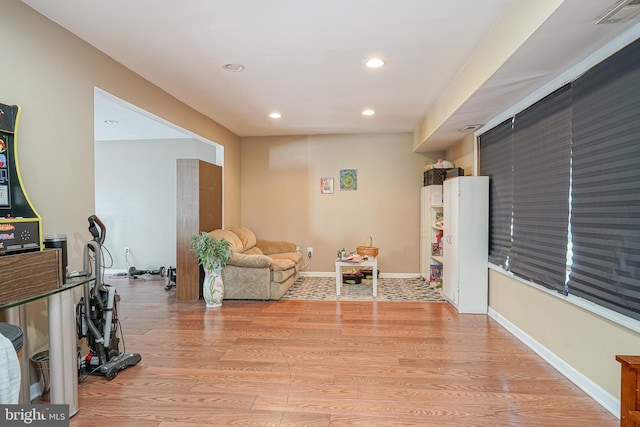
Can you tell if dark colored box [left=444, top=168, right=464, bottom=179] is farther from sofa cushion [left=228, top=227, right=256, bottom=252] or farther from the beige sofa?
sofa cushion [left=228, top=227, right=256, bottom=252]

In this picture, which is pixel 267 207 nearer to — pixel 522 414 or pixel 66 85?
pixel 66 85

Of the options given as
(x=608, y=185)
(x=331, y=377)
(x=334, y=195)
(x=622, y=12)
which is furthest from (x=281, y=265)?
(x=622, y=12)

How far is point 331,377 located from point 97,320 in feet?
5.95

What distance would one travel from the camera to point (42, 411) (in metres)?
1.93

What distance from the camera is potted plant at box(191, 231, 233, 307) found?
442 cm

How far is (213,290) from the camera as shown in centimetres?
441

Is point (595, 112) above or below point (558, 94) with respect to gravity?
below

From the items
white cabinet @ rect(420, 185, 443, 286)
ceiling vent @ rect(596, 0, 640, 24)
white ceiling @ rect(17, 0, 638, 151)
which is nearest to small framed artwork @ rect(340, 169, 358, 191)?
white cabinet @ rect(420, 185, 443, 286)

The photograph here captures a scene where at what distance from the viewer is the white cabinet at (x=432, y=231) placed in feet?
18.2

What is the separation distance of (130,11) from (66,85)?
786 millimetres

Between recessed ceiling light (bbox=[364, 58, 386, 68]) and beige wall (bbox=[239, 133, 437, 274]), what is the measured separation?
313 centimetres

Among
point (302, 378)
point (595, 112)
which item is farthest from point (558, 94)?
point (302, 378)

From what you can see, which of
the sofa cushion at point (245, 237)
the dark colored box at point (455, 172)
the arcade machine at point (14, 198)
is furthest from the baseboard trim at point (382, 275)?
the arcade machine at point (14, 198)

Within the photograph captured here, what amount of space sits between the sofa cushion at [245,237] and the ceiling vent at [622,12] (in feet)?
16.1
